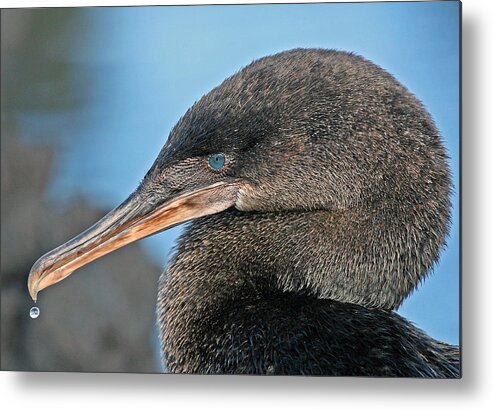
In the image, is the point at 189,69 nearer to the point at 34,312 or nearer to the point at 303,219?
the point at 303,219

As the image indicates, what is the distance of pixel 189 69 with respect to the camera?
2.52 m

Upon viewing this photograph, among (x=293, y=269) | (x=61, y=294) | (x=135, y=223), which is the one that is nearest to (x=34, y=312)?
(x=61, y=294)

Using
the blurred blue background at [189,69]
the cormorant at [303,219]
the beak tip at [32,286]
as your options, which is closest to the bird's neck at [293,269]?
the cormorant at [303,219]

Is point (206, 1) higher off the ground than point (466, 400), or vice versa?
point (206, 1)

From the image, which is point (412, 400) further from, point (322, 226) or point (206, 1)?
point (206, 1)

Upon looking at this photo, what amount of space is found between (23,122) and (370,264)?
0.93m

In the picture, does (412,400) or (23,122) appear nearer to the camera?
(412,400)

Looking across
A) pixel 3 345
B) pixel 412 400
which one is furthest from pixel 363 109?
pixel 3 345

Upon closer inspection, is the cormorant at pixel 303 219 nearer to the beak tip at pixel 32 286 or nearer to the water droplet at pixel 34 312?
the beak tip at pixel 32 286

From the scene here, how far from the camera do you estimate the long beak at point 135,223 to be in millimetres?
2352

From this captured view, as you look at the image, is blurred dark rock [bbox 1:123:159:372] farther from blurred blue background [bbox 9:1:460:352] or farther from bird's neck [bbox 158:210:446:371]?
bird's neck [bbox 158:210:446:371]

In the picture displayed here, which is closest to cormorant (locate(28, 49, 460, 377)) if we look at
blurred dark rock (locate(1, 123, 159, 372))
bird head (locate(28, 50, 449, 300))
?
bird head (locate(28, 50, 449, 300))

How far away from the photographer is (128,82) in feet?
8.34

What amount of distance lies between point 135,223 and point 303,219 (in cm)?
38
